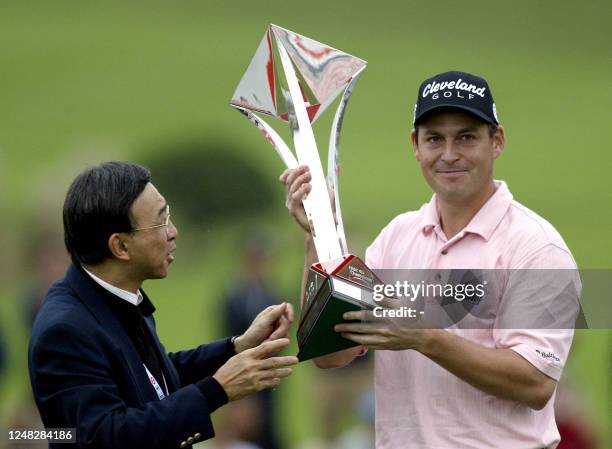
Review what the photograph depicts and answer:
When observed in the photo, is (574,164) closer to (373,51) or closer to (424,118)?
(373,51)

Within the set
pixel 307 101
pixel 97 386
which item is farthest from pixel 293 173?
pixel 97 386

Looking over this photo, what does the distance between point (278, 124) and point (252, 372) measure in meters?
2.08

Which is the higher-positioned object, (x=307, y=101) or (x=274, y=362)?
(x=307, y=101)

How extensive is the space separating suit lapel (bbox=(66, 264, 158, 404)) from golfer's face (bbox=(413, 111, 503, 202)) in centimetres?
68

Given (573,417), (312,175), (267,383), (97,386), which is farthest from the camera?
(573,417)

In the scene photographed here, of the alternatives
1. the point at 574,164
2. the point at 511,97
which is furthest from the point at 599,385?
the point at 511,97

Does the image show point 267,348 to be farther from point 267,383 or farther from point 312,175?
point 312,175

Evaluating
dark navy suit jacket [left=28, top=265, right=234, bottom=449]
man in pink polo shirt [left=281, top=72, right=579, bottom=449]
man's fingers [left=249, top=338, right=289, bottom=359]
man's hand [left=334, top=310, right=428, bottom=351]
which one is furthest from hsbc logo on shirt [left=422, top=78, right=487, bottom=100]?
dark navy suit jacket [left=28, top=265, right=234, bottom=449]

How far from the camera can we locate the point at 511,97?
3920mm

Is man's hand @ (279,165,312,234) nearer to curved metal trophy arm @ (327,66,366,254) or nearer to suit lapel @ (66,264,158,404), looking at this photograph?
curved metal trophy arm @ (327,66,366,254)

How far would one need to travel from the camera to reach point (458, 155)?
6.11 ft

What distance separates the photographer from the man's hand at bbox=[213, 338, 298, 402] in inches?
68.5

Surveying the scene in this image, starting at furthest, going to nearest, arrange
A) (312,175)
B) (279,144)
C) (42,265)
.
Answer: (42,265)
(279,144)
(312,175)

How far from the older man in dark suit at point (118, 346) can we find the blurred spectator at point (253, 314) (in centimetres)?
151
